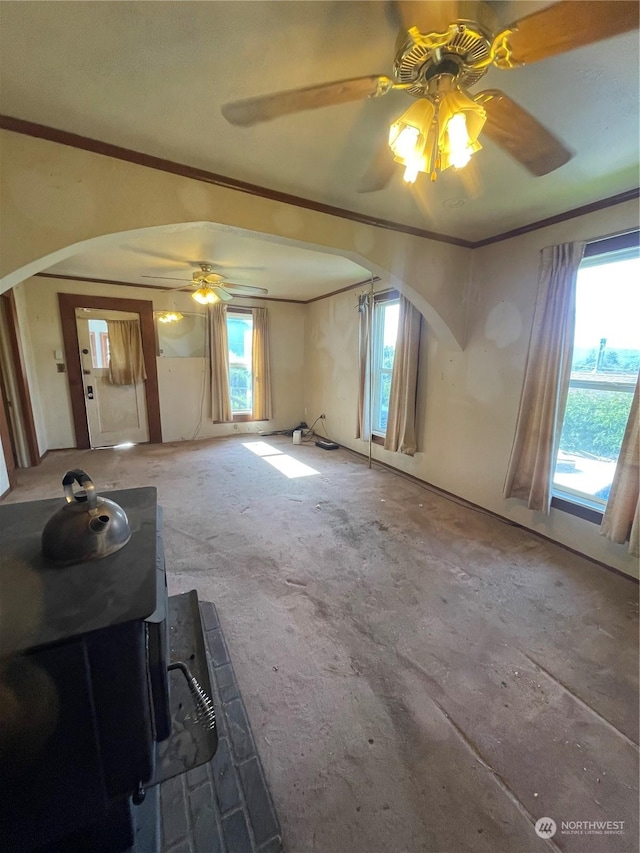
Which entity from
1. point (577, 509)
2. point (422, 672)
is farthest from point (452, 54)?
point (577, 509)

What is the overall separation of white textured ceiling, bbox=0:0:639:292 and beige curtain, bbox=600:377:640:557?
1.43 metres

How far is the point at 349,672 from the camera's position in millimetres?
1506

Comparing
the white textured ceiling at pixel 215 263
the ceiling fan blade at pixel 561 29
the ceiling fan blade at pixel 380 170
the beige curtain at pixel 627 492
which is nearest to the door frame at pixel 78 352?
the white textured ceiling at pixel 215 263

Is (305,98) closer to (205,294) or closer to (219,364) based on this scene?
(205,294)

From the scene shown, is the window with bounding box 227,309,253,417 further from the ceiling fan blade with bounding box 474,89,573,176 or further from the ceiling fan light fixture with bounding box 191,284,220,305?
the ceiling fan blade with bounding box 474,89,573,176

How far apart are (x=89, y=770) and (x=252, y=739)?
67 cm

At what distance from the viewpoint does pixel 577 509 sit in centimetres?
242

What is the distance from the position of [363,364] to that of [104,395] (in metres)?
3.84

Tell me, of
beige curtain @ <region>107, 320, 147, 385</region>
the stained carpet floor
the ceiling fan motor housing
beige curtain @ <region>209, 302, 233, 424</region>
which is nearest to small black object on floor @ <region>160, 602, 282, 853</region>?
the stained carpet floor

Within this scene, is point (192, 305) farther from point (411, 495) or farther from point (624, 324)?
point (624, 324)

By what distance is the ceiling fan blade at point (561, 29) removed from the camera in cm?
82

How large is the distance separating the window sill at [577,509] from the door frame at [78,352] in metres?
5.15

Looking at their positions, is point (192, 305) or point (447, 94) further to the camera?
point (192, 305)

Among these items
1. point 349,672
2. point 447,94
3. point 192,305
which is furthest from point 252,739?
point 192,305
